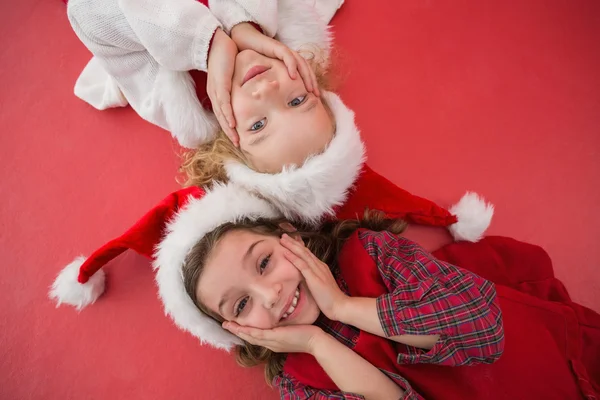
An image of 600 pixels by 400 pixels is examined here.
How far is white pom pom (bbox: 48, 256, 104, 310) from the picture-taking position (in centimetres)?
105

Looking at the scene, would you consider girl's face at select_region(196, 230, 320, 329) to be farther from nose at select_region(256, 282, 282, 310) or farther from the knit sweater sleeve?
the knit sweater sleeve

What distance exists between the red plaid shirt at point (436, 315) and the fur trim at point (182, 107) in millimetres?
623

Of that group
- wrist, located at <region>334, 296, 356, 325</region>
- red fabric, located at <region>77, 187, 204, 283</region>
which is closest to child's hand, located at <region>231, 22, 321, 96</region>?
red fabric, located at <region>77, 187, 204, 283</region>

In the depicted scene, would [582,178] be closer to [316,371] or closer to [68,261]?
[316,371]

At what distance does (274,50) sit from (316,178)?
0.35m

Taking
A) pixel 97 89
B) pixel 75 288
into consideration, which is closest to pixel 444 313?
pixel 75 288

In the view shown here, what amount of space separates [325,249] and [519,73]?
2.75ft

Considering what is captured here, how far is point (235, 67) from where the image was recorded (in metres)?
0.94

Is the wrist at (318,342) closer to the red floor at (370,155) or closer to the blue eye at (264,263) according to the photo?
the blue eye at (264,263)

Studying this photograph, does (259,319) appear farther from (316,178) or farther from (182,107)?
(182,107)

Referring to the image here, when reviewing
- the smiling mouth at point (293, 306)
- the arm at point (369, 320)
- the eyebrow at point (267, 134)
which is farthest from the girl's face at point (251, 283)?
the eyebrow at point (267, 134)

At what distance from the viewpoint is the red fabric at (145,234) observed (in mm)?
979

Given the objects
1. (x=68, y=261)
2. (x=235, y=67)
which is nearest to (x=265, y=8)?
(x=235, y=67)

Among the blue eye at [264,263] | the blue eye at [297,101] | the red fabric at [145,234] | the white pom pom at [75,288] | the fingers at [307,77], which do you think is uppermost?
the fingers at [307,77]
